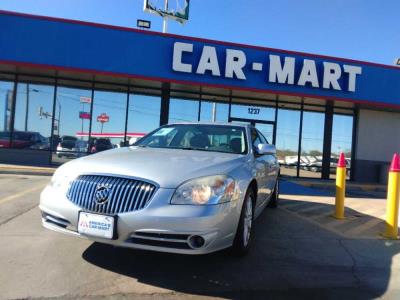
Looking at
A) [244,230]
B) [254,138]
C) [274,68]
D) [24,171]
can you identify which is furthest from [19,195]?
[274,68]

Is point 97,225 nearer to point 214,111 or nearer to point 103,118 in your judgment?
point 103,118

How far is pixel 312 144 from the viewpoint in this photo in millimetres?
18359

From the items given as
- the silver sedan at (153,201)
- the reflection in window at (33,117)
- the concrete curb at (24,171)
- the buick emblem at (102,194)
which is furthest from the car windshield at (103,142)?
the buick emblem at (102,194)

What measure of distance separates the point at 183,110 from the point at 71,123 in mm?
4210

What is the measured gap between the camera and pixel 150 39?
14914 mm

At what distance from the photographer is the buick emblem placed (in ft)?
13.4

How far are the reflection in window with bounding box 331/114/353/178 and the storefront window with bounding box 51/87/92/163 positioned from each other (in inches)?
389

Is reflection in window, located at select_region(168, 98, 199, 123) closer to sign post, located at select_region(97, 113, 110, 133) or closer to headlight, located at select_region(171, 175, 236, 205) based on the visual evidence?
sign post, located at select_region(97, 113, 110, 133)

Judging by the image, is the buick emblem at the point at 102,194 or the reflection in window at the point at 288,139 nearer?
the buick emblem at the point at 102,194

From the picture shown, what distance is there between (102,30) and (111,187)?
38.2 ft

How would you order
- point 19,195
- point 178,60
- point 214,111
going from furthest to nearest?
point 214,111
point 178,60
point 19,195

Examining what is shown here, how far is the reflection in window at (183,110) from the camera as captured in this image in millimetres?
17172

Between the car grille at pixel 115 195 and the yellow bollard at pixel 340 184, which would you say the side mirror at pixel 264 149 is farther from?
the car grille at pixel 115 195

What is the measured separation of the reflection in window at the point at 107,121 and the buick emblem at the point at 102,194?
1251 cm
